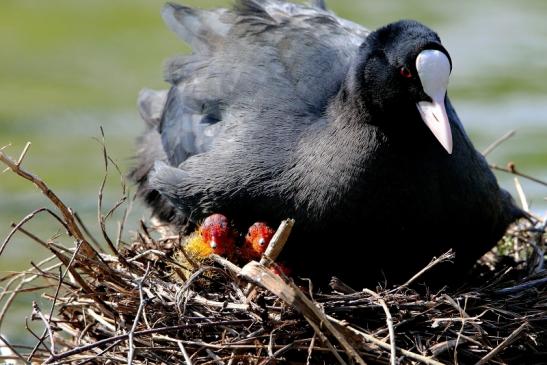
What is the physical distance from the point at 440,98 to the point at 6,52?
310 inches

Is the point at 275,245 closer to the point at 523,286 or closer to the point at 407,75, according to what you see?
the point at 407,75

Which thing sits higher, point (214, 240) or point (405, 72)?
point (405, 72)

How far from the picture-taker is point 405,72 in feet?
18.3

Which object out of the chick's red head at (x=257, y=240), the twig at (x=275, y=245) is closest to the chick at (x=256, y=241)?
the chick's red head at (x=257, y=240)

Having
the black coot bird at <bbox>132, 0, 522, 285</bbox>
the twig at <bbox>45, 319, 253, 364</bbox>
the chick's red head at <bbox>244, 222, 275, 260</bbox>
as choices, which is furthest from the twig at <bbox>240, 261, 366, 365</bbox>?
the black coot bird at <bbox>132, 0, 522, 285</bbox>

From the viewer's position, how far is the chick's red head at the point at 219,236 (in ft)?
18.7

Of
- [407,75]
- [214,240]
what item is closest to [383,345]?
[214,240]

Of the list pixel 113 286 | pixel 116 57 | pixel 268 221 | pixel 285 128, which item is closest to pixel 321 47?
pixel 285 128

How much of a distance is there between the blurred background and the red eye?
4031 millimetres

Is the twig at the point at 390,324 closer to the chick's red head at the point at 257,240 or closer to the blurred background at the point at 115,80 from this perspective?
the chick's red head at the point at 257,240

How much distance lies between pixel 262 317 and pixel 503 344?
0.93 metres

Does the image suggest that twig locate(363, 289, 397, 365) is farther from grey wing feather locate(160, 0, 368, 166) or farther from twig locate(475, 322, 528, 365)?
grey wing feather locate(160, 0, 368, 166)

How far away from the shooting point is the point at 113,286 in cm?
554

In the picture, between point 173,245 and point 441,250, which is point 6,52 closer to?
point 173,245
